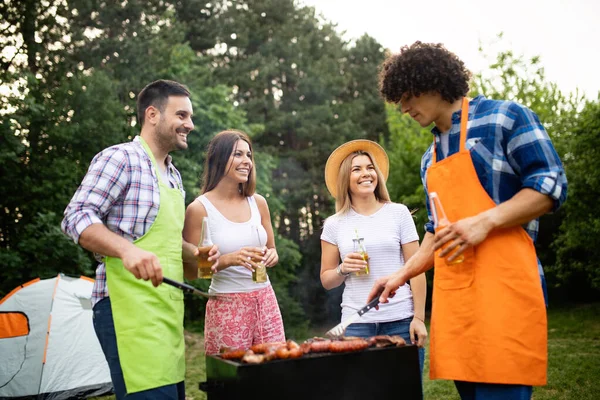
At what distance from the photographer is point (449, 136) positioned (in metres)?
2.13

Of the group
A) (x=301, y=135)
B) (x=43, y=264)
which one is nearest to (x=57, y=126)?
(x=43, y=264)

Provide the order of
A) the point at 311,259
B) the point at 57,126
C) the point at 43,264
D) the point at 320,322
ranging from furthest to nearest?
the point at 311,259
the point at 320,322
the point at 57,126
the point at 43,264

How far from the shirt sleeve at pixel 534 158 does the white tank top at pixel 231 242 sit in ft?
5.30

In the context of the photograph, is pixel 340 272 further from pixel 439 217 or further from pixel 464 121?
pixel 464 121

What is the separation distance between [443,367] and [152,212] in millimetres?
1373

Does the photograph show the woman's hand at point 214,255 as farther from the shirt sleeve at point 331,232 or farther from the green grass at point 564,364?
the green grass at point 564,364

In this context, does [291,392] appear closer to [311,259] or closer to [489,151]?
[489,151]

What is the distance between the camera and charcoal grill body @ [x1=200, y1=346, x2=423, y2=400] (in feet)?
6.56

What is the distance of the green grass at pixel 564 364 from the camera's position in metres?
6.36

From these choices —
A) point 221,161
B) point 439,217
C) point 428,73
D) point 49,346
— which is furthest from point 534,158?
point 49,346

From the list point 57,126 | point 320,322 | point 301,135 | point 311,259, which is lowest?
point 320,322

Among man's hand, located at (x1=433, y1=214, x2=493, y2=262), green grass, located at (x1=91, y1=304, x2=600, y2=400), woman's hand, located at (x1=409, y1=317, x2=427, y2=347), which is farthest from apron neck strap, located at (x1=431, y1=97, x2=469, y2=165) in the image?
green grass, located at (x1=91, y1=304, x2=600, y2=400)

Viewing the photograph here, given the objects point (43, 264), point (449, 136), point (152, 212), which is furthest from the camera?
point (43, 264)

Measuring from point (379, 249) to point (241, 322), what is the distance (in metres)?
0.92
